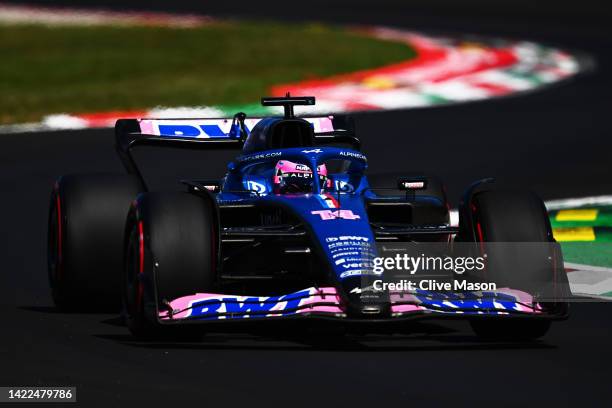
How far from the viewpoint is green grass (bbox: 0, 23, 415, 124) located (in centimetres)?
2533

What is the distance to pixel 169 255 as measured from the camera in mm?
10164

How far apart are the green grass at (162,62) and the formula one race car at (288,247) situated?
11.6 meters

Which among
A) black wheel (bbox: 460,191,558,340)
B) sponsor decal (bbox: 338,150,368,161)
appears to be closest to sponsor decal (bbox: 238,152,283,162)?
sponsor decal (bbox: 338,150,368,161)

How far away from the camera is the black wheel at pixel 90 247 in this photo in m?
11.5

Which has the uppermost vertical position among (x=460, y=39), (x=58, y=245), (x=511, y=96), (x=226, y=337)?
(x=460, y=39)

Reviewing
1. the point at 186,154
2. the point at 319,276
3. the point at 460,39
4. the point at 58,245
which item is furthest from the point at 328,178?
the point at 460,39

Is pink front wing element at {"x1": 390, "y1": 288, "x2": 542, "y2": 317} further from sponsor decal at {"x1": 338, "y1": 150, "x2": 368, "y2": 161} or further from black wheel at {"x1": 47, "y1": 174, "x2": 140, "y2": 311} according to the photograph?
black wheel at {"x1": 47, "y1": 174, "x2": 140, "y2": 311}

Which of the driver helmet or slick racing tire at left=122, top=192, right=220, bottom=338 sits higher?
the driver helmet

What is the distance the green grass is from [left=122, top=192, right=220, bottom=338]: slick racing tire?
42.4 ft

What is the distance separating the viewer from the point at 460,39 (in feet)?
109

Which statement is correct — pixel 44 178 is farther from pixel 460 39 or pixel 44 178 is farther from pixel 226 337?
pixel 460 39

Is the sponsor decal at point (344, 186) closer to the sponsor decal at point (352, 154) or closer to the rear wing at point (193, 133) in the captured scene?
the sponsor decal at point (352, 154)

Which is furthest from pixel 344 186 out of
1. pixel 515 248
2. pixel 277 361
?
pixel 277 361

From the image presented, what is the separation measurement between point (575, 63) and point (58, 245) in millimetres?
18783
